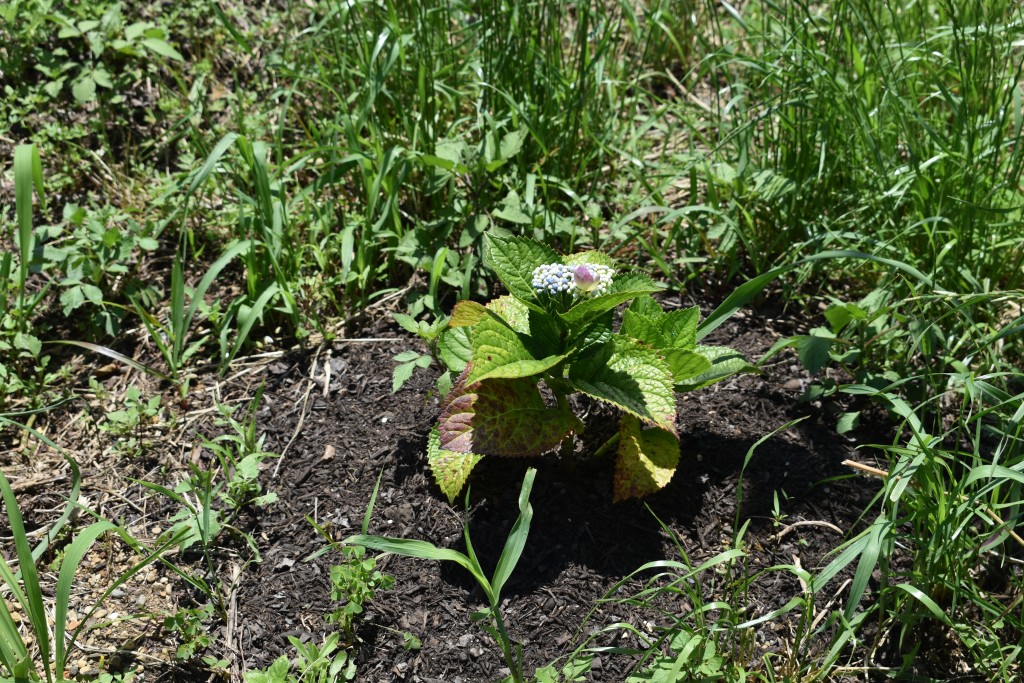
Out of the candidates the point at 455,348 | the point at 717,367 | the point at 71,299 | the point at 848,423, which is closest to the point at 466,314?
the point at 455,348

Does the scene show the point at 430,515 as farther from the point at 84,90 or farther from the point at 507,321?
the point at 84,90

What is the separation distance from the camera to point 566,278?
1.72 m

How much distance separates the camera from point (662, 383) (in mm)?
1765

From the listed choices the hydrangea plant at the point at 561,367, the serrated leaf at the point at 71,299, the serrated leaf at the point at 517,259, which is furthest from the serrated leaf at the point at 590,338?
the serrated leaf at the point at 71,299

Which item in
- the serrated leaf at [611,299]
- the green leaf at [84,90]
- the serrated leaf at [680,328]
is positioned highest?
the green leaf at [84,90]

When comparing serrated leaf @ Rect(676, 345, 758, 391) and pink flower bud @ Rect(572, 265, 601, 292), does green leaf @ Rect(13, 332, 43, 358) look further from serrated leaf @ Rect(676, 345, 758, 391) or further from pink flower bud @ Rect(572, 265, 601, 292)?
serrated leaf @ Rect(676, 345, 758, 391)

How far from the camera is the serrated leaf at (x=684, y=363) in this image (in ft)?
6.04

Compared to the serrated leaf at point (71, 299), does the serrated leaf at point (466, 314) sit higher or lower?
higher

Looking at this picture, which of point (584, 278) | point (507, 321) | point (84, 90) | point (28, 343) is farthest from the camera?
point (84, 90)

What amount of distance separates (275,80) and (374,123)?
0.79m

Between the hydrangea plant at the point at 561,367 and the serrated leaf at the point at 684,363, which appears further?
the serrated leaf at the point at 684,363

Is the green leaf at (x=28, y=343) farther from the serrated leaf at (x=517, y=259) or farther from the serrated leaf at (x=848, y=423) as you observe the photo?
the serrated leaf at (x=848, y=423)

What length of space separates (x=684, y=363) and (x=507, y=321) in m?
0.40

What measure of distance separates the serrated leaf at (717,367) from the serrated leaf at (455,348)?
0.47 meters
